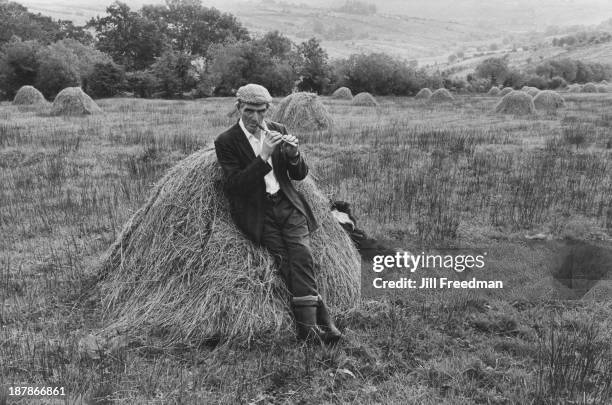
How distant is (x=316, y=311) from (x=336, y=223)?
4.20ft

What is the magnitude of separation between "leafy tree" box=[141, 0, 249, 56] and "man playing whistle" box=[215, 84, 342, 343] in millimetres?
58219

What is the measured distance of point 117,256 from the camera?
515cm

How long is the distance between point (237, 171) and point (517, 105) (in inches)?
848

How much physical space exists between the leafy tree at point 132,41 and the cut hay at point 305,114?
3131 centimetres

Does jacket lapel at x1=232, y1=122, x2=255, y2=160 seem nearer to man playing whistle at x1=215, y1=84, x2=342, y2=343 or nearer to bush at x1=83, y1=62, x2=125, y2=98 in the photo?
man playing whistle at x1=215, y1=84, x2=342, y2=343

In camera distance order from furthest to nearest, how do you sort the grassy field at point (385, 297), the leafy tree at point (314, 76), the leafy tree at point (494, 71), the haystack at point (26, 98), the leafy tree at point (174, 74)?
the leafy tree at point (494, 71), the leafy tree at point (314, 76), the leafy tree at point (174, 74), the haystack at point (26, 98), the grassy field at point (385, 297)

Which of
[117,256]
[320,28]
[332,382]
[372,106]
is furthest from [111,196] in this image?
[320,28]

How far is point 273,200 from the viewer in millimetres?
4527

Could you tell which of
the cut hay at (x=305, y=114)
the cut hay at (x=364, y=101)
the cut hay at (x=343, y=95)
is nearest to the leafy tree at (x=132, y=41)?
the cut hay at (x=343, y=95)

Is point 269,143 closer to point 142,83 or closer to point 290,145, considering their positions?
point 290,145

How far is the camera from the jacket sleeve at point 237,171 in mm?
4191

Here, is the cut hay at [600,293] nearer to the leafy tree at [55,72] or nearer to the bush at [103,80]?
the leafy tree at [55,72]

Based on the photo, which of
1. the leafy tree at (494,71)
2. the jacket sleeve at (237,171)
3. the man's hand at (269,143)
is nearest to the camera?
the man's hand at (269,143)

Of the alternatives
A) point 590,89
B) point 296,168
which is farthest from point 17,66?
point 590,89
